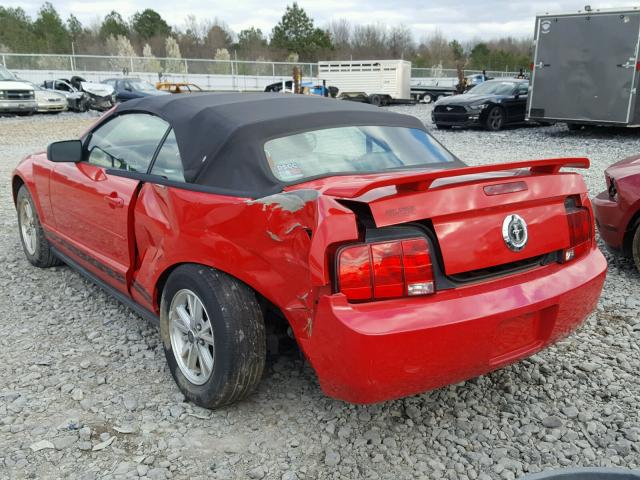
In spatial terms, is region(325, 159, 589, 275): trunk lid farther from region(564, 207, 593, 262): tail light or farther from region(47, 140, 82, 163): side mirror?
region(47, 140, 82, 163): side mirror

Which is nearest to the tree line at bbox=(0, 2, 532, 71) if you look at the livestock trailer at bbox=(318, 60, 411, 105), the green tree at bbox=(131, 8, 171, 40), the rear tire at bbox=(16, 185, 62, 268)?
the green tree at bbox=(131, 8, 171, 40)

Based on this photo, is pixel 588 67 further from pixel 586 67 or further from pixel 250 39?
pixel 250 39

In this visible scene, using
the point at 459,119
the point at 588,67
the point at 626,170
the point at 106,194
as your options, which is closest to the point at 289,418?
the point at 106,194

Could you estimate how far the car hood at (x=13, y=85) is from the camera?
20.6 m

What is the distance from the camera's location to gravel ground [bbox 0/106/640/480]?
8.16 feet

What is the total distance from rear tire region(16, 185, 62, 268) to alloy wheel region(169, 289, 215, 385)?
2327 mm

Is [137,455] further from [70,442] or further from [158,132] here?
[158,132]

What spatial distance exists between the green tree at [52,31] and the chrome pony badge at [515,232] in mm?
68780

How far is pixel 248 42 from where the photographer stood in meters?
78.5

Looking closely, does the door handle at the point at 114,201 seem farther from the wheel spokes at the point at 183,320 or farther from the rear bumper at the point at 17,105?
the rear bumper at the point at 17,105

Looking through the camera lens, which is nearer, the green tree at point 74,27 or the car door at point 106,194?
the car door at point 106,194

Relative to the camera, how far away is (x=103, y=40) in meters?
71.4

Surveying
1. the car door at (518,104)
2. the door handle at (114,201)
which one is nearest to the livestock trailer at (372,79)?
the car door at (518,104)

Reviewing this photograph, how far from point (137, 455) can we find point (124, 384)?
0.66 metres
